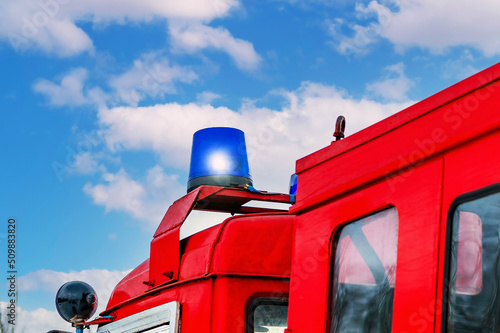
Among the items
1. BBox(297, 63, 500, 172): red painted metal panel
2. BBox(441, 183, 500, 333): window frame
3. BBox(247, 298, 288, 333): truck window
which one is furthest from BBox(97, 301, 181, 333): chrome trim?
BBox(441, 183, 500, 333): window frame

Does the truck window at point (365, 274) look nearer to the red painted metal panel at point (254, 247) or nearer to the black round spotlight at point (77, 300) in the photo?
the red painted metal panel at point (254, 247)

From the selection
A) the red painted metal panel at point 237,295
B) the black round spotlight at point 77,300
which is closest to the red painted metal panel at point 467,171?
the red painted metal panel at point 237,295

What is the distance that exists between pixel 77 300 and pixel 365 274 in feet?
9.55

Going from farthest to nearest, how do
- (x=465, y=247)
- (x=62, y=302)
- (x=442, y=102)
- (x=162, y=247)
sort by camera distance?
(x=62, y=302) → (x=162, y=247) → (x=442, y=102) → (x=465, y=247)

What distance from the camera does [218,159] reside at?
4875 millimetres

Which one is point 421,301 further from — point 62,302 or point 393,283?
point 62,302

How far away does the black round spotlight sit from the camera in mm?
5047

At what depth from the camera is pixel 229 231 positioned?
4.12 metres

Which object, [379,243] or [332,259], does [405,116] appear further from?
[332,259]

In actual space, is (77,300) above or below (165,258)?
below

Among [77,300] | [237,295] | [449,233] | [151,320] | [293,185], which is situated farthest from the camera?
[77,300]

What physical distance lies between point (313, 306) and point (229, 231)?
125cm

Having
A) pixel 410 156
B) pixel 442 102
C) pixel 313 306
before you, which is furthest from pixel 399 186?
pixel 313 306

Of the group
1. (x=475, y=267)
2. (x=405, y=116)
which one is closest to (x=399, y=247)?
(x=475, y=267)
